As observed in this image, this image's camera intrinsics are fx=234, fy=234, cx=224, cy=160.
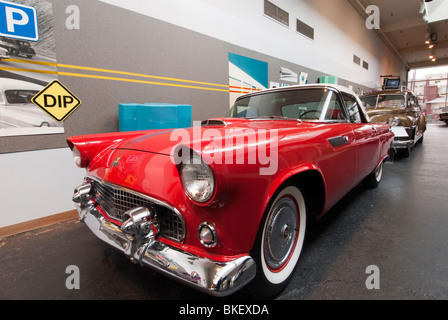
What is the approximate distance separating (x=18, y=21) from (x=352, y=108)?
10.9ft

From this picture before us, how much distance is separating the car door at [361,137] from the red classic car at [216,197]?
382 millimetres

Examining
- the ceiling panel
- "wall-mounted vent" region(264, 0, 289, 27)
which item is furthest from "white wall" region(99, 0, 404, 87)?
the ceiling panel

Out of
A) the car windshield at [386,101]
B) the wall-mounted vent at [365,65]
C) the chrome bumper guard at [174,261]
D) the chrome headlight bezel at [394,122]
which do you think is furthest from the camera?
the wall-mounted vent at [365,65]

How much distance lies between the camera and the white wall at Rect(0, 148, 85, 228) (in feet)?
7.22

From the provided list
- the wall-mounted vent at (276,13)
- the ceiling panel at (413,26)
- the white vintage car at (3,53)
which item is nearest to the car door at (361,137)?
the white vintage car at (3,53)

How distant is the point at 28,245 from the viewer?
202cm

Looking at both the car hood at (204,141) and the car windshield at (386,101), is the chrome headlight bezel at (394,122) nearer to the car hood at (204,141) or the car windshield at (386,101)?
the car windshield at (386,101)

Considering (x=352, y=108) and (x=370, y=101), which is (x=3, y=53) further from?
(x=370, y=101)

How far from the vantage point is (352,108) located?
2445mm

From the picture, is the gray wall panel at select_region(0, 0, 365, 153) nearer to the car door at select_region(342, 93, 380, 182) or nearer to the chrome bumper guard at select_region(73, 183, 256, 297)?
the chrome bumper guard at select_region(73, 183, 256, 297)

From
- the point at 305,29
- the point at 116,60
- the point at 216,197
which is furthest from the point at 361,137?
the point at 305,29

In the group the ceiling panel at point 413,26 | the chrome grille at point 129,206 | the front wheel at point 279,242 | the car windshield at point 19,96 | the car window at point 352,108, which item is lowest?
the front wheel at point 279,242

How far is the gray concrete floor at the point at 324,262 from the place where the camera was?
1.40 metres

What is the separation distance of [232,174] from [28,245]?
2.12 m
